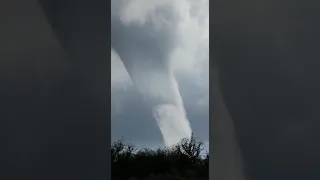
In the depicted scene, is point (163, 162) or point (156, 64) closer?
point (163, 162)

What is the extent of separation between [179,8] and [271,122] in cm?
158

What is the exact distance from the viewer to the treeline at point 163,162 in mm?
3685

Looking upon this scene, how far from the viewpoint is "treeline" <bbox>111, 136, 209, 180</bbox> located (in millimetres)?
3685

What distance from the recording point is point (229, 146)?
2875 mm

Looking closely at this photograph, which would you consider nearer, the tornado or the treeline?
the treeline

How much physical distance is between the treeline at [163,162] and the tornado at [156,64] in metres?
0.11

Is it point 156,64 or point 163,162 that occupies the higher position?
point 156,64

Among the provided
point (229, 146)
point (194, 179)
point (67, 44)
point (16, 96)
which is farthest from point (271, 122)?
point (16, 96)

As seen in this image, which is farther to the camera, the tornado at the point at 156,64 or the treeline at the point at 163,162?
the tornado at the point at 156,64

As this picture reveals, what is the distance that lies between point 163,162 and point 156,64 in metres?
0.85

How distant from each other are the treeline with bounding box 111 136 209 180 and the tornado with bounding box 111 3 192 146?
0.11 m

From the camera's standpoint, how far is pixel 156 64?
3967mm

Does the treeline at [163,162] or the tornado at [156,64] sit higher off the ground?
the tornado at [156,64]

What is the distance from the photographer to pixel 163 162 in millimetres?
3807
